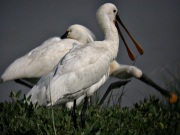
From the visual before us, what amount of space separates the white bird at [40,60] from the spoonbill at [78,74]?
308 cm

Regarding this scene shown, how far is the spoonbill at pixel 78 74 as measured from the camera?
712cm

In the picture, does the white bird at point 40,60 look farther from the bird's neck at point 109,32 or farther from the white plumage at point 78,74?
the white plumage at point 78,74

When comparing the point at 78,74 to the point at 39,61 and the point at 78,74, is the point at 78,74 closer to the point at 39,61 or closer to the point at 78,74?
the point at 78,74

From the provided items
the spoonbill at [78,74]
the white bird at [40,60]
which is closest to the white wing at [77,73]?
the spoonbill at [78,74]

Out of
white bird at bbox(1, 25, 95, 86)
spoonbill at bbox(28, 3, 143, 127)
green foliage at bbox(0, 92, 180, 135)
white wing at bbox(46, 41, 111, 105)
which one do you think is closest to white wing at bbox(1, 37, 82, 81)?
white bird at bbox(1, 25, 95, 86)

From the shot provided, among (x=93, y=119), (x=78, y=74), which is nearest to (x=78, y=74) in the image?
(x=78, y=74)

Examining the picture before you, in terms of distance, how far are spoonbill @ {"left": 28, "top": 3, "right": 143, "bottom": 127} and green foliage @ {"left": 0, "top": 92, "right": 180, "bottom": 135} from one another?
0.77 ft

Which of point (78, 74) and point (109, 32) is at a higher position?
point (109, 32)

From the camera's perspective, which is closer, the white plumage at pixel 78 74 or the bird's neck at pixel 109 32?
the white plumage at pixel 78 74

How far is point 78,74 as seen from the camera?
24.3 ft

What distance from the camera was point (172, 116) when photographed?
527cm

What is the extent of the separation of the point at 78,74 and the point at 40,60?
3888 millimetres

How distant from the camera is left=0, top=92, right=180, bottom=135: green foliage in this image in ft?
20.0

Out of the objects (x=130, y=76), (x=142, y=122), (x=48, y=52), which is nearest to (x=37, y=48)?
(x=48, y=52)
